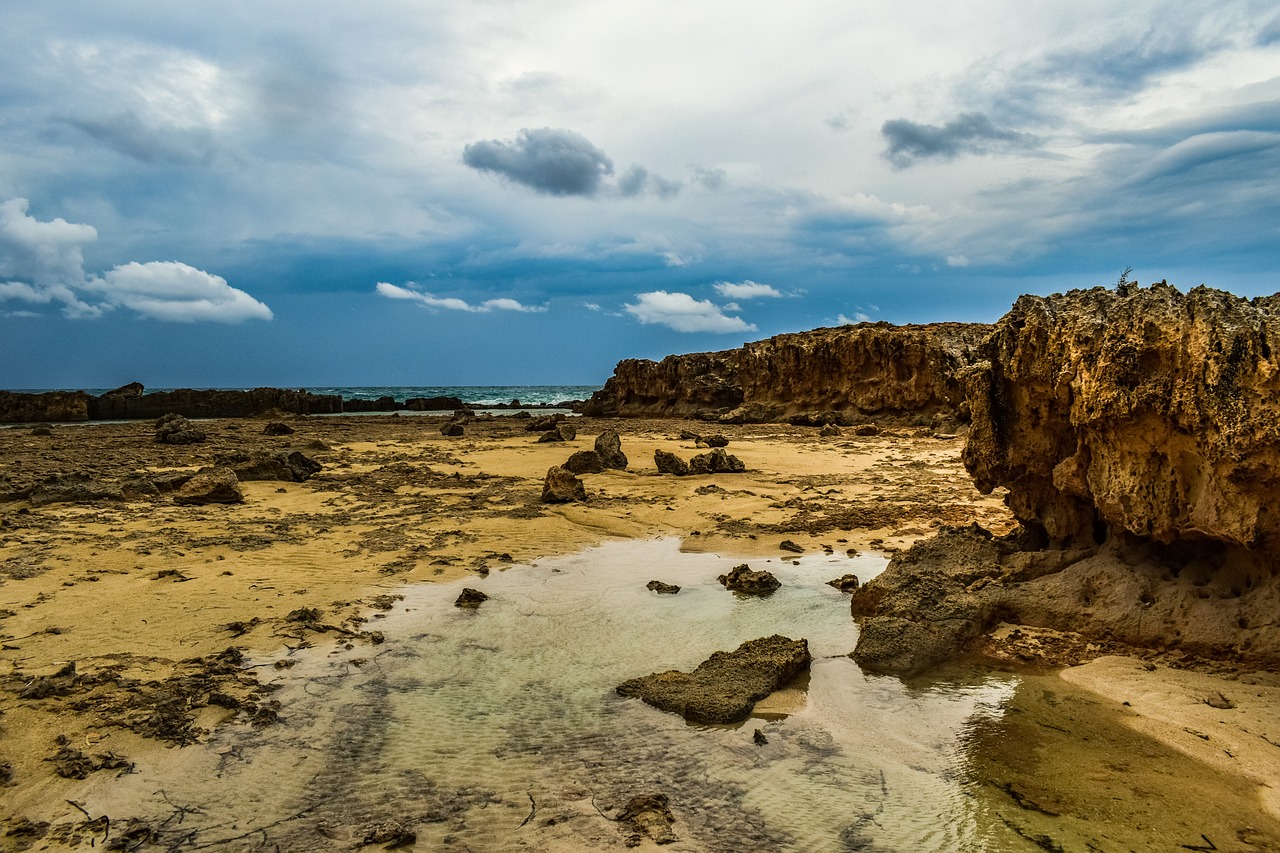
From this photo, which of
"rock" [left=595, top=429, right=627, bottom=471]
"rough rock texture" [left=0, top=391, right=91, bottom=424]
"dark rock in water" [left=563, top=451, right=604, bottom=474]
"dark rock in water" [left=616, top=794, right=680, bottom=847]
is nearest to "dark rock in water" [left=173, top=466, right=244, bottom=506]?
"dark rock in water" [left=563, top=451, right=604, bottom=474]

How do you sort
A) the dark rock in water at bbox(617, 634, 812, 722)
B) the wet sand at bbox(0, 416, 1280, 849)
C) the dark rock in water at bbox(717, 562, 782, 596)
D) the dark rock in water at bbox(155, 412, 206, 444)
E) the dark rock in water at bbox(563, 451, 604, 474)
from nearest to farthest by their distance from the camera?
1. the wet sand at bbox(0, 416, 1280, 849)
2. the dark rock in water at bbox(617, 634, 812, 722)
3. the dark rock in water at bbox(717, 562, 782, 596)
4. the dark rock in water at bbox(563, 451, 604, 474)
5. the dark rock in water at bbox(155, 412, 206, 444)

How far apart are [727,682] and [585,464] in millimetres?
10688

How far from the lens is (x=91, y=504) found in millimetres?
10461

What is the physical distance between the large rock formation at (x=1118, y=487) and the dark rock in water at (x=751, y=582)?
0.95 m

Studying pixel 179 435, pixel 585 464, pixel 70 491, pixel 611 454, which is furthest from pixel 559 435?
pixel 70 491

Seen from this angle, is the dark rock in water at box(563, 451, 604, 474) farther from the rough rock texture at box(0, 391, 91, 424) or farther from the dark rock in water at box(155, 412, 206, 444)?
the rough rock texture at box(0, 391, 91, 424)

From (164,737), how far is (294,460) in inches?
425

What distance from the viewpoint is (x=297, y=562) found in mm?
7945

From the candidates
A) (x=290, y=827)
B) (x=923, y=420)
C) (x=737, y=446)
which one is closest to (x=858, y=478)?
(x=737, y=446)

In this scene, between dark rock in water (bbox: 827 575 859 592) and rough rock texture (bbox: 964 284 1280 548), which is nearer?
rough rock texture (bbox: 964 284 1280 548)

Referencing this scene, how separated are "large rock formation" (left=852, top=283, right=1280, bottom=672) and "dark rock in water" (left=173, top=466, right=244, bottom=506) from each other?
10.0m

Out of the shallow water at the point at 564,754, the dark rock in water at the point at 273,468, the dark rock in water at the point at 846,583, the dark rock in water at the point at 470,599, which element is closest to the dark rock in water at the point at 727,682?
the shallow water at the point at 564,754

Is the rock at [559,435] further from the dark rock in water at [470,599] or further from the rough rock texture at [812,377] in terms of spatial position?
the dark rock in water at [470,599]

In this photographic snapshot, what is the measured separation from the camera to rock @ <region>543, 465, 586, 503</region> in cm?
1181
